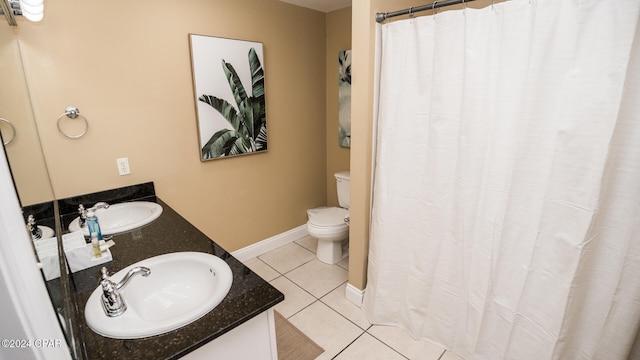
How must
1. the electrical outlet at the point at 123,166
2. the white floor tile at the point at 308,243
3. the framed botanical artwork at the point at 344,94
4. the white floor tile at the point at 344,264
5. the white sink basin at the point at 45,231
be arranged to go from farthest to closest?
the white floor tile at the point at 308,243
the framed botanical artwork at the point at 344,94
the white floor tile at the point at 344,264
the electrical outlet at the point at 123,166
the white sink basin at the point at 45,231

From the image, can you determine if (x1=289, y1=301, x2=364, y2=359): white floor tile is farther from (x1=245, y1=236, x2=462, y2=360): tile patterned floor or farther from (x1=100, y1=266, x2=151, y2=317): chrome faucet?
(x1=100, y1=266, x2=151, y2=317): chrome faucet

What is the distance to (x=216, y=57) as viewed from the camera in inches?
89.3

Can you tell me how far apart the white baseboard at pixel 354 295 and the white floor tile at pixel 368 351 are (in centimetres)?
31

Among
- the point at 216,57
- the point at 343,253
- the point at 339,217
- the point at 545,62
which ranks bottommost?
the point at 343,253

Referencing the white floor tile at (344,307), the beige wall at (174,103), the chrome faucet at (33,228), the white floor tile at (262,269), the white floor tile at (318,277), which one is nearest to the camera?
the chrome faucet at (33,228)

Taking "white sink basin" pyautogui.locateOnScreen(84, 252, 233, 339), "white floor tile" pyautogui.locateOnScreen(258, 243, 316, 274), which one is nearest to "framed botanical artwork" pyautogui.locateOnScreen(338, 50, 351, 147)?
"white floor tile" pyautogui.locateOnScreen(258, 243, 316, 274)

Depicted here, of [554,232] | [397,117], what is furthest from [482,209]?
[397,117]

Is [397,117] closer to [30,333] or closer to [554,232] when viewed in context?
[554,232]

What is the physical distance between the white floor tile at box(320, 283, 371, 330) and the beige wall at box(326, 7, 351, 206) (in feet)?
3.79

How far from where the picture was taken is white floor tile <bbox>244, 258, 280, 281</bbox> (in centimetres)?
262

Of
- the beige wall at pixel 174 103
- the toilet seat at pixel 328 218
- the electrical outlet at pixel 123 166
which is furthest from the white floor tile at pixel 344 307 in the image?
the electrical outlet at pixel 123 166

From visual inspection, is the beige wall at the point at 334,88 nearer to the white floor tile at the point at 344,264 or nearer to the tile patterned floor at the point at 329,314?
the white floor tile at the point at 344,264

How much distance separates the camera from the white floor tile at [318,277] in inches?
96.3

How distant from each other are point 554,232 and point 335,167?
216 centimetres
